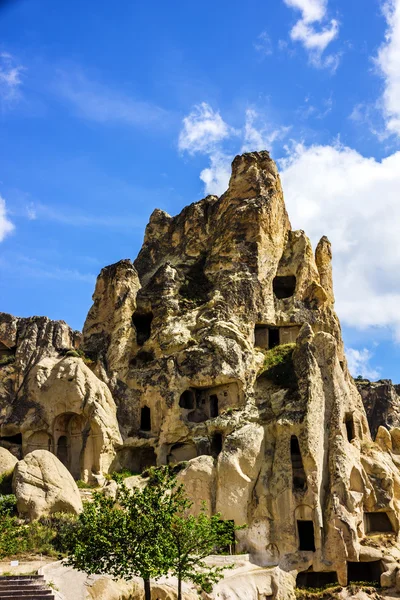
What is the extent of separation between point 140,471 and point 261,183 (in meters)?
25.1

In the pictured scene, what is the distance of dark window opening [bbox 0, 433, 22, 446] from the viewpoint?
45.8 meters

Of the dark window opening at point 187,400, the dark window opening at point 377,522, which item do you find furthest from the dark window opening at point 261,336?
the dark window opening at point 377,522

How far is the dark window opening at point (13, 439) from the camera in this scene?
45.8m

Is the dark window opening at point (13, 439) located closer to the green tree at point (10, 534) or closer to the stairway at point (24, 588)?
the green tree at point (10, 534)

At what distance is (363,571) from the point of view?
41.1 meters

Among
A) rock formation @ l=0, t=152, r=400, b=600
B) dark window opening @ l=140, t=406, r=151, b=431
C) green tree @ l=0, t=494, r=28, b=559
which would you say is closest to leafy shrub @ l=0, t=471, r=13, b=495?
green tree @ l=0, t=494, r=28, b=559

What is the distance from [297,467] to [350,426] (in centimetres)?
730

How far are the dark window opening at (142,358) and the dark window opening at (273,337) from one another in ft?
31.9

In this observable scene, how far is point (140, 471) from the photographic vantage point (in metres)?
48.6

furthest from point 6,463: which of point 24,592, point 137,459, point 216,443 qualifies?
point 24,592

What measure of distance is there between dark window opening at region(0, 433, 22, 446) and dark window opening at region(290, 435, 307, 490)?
1759 centimetres

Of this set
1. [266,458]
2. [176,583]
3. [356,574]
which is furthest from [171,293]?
[176,583]

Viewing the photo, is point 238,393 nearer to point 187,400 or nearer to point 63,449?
point 187,400

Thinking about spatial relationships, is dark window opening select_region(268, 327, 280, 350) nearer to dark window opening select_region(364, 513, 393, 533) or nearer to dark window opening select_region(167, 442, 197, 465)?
dark window opening select_region(167, 442, 197, 465)
